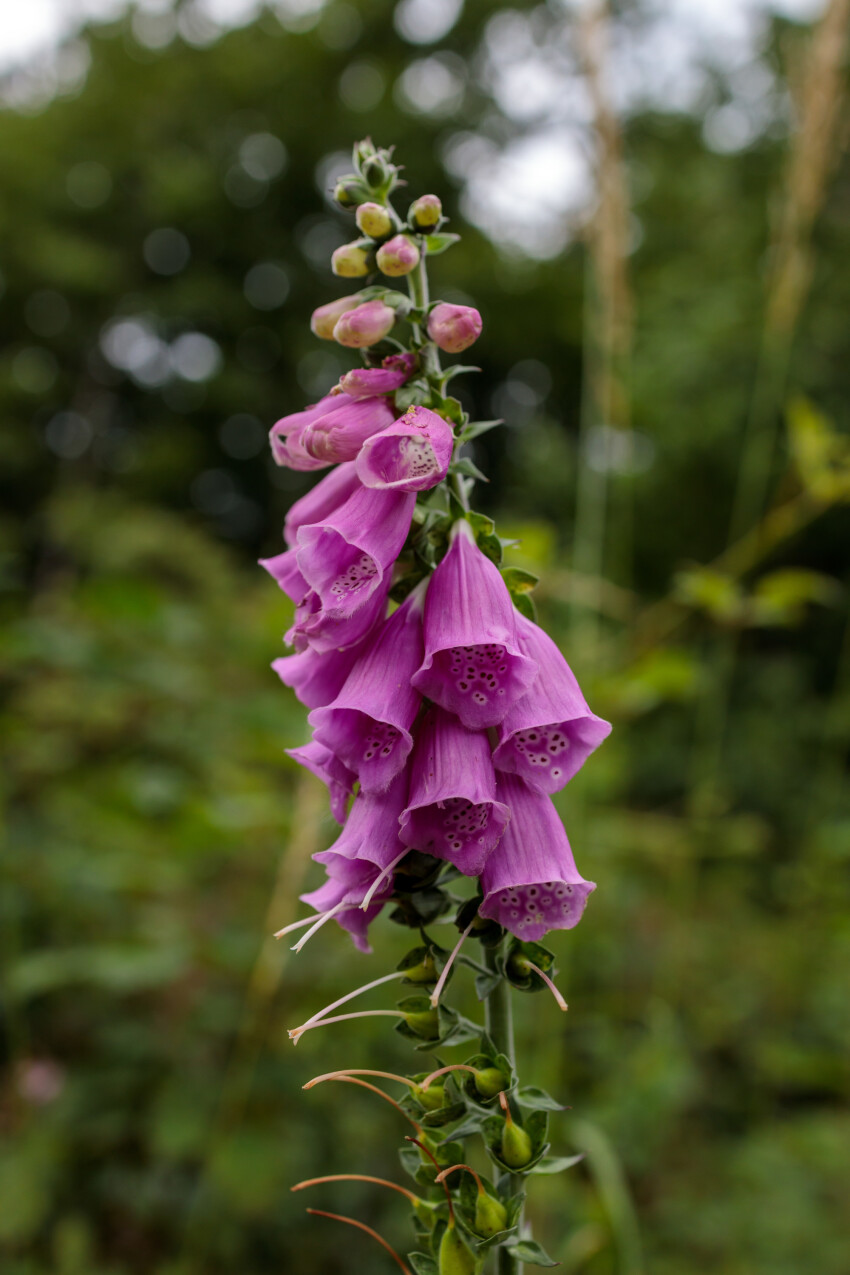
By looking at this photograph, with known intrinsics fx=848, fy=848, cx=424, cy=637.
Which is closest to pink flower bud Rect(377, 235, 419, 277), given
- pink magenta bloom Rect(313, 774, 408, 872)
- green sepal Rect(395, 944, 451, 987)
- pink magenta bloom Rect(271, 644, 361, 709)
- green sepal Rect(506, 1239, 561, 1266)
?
pink magenta bloom Rect(271, 644, 361, 709)

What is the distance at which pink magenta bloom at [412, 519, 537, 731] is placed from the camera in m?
0.73

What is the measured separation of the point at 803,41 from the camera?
2.52m

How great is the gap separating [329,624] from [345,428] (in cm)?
19

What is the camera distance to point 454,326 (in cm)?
76

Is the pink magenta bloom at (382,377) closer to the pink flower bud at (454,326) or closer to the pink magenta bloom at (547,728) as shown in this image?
the pink flower bud at (454,326)

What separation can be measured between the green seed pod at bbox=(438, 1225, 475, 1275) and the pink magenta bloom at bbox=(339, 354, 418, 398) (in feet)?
2.32

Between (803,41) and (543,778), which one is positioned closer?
(543,778)

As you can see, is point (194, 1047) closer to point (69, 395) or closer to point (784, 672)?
point (784, 672)

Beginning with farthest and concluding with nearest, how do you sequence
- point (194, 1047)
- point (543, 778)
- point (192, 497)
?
point (192, 497) → point (194, 1047) → point (543, 778)

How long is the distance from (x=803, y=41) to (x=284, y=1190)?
11.7 feet

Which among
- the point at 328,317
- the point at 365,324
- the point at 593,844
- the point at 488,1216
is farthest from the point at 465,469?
the point at 593,844

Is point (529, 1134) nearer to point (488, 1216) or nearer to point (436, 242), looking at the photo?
point (488, 1216)

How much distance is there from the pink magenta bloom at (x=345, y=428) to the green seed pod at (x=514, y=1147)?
59 centimetres

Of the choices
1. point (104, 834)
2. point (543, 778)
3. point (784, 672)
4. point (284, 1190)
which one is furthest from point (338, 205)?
point (784, 672)
